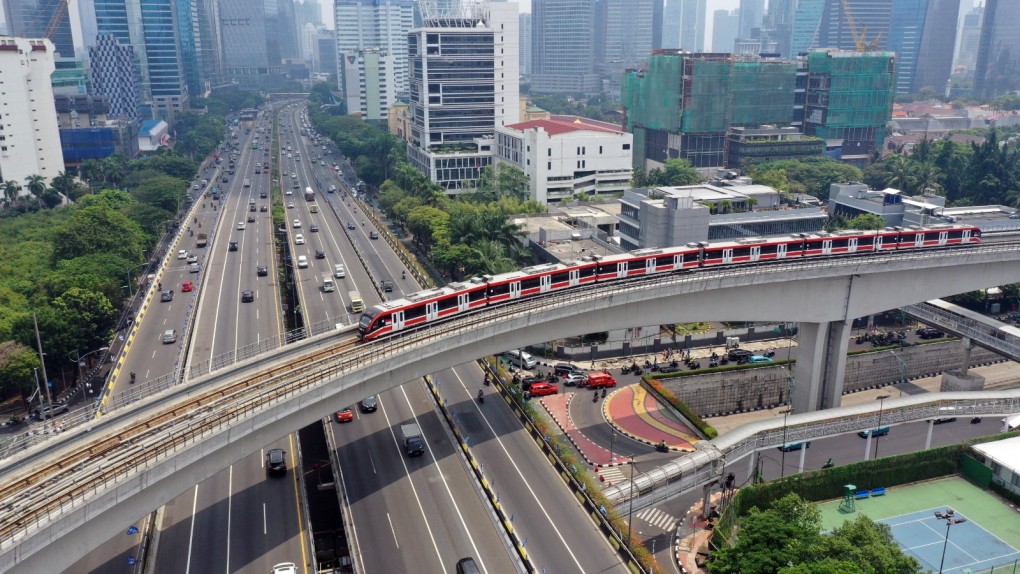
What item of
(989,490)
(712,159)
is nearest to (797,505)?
(989,490)

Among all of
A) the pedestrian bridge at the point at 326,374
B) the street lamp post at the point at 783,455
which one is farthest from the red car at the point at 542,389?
the street lamp post at the point at 783,455

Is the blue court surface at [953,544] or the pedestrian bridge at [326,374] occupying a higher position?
the pedestrian bridge at [326,374]

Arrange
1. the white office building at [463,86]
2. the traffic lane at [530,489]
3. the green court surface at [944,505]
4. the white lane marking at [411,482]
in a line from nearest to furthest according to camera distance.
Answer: the white lane marking at [411,482], the traffic lane at [530,489], the green court surface at [944,505], the white office building at [463,86]

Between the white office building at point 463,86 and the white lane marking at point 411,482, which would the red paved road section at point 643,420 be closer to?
the white lane marking at point 411,482

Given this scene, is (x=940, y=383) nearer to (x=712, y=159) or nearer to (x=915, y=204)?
(x=915, y=204)

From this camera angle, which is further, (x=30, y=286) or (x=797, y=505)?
(x=30, y=286)

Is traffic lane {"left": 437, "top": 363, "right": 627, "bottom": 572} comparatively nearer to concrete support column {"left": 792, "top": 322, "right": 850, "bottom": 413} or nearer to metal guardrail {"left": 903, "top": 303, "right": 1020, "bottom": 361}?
concrete support column {"left": 792, "top": 322, "right": 850, "bottom": 413}
